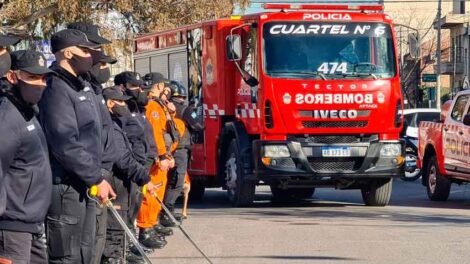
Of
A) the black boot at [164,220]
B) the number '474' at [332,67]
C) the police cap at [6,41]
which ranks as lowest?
the black boot at [164,220]

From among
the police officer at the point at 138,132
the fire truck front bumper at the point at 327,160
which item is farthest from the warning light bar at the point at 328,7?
the police officer at the point at 138,132

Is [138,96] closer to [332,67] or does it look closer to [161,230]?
[161,230]

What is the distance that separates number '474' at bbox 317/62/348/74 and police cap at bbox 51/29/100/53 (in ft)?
33.0

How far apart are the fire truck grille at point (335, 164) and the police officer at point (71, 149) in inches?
390

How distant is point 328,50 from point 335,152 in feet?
5.39

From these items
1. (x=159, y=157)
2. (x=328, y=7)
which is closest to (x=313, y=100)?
(x=328, y=7)

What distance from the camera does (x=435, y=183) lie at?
67.3ft

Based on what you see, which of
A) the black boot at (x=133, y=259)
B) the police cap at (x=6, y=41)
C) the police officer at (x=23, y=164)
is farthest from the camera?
the black boot at (x=133, y=259)

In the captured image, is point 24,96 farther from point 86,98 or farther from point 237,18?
point 237,18

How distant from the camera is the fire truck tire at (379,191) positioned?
62.3ft

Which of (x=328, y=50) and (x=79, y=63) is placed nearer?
(x=79, y=63)

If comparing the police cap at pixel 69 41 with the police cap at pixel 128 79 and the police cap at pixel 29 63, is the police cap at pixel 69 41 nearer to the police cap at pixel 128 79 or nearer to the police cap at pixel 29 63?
the police cap at pixel 29 63

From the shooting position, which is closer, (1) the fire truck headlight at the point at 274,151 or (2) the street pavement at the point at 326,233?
(2) the street pavement at the point at 326,233

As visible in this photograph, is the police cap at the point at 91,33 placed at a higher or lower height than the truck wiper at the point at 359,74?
higher
